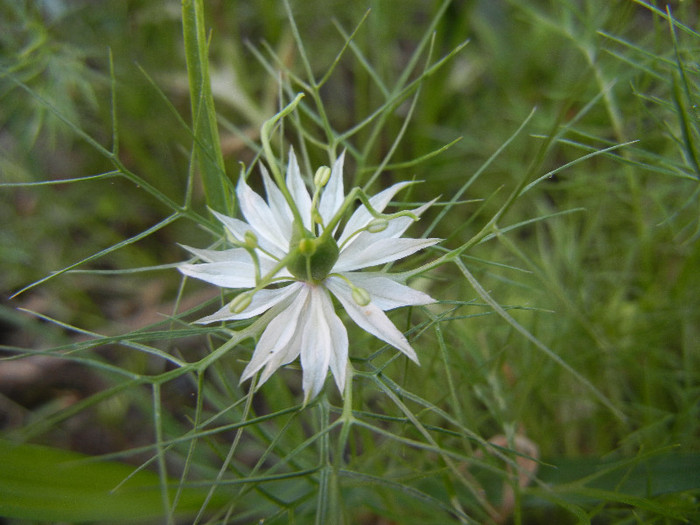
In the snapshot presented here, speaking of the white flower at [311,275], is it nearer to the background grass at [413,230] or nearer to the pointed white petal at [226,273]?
the pointed white petal at [226,273]

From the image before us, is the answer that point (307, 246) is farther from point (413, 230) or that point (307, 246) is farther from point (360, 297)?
point (413, 230)

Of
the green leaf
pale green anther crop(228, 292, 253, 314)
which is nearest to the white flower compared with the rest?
pale green anther crop(228, 292, 253, 314)

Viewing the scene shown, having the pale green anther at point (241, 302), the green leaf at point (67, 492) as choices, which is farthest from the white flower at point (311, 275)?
the green leaf at point (67, 492)

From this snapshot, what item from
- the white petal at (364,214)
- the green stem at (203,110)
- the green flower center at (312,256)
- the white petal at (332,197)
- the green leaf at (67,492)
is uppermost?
the green stem at (203,110)

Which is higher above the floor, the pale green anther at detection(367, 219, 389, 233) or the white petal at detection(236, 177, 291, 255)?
the white petal at detection(236, 177, 291, 255)

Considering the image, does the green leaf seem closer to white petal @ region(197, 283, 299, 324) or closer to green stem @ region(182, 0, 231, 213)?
white petal @ region(197, 283, 299, 324)

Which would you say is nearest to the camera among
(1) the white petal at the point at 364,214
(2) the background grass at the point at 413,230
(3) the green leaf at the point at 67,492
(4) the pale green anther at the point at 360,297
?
(4) the pale green anther at the point at 360,297
